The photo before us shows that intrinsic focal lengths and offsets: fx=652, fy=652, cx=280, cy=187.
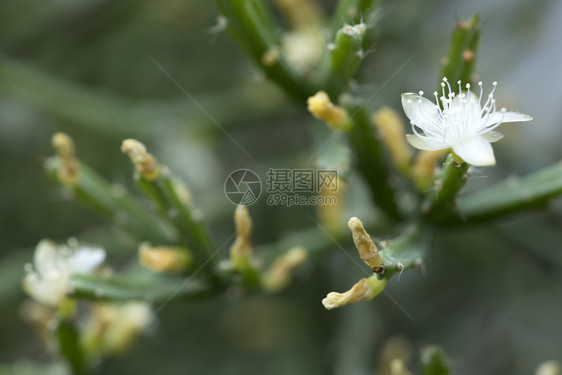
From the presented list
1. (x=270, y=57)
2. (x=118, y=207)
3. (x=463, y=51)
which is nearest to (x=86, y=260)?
(x=118, y=207)

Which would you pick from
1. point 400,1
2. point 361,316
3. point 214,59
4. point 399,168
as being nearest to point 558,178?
point 399,168

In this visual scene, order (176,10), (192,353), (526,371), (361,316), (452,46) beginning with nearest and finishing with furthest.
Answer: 1. (452,46)
2. (361,316)
3. (526,371)
4. (192,353)
5. (176,10)

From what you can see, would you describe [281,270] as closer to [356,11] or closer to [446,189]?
[446,189]

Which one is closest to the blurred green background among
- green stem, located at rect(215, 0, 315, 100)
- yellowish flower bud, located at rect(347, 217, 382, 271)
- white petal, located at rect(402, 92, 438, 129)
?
green stem, located at rect(215, 0, 315, 100)

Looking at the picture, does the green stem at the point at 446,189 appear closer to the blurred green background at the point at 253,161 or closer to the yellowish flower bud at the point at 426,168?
the yellowish flower bud at the point at 426,168

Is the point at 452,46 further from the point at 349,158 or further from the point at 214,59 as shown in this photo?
the point at 214,59

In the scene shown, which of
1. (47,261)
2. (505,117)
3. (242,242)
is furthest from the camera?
(47,261)
